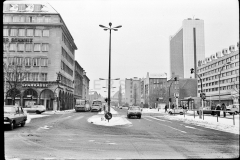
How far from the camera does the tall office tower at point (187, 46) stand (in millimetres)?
5406

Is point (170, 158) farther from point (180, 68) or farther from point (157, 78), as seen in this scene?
point (157, 78)

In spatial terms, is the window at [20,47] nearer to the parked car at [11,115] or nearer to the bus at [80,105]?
the parked car at [11,115]

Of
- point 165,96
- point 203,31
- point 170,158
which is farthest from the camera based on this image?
point 165,96

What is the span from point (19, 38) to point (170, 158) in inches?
189

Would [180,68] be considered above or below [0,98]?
above

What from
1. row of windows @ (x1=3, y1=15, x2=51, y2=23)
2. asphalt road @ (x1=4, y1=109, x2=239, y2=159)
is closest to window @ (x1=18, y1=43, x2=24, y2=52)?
row of windows @ (x1=3, y1=15, x2=51, y2=23)

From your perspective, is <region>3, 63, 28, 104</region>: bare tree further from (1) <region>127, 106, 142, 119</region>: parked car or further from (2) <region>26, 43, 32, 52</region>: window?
(1) <region>127, 106, 142, 119</region>: parked car

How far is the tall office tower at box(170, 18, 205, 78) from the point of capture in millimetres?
5406

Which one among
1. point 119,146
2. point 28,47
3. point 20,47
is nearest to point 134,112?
point 119,146

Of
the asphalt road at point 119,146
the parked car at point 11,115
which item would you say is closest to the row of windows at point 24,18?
the parked car at point 11,115

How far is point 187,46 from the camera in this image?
248 inches

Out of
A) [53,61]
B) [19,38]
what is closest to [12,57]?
[19,38]

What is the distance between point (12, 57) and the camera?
19.0ft

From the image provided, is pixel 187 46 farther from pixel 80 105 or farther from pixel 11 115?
pixel 80 105
